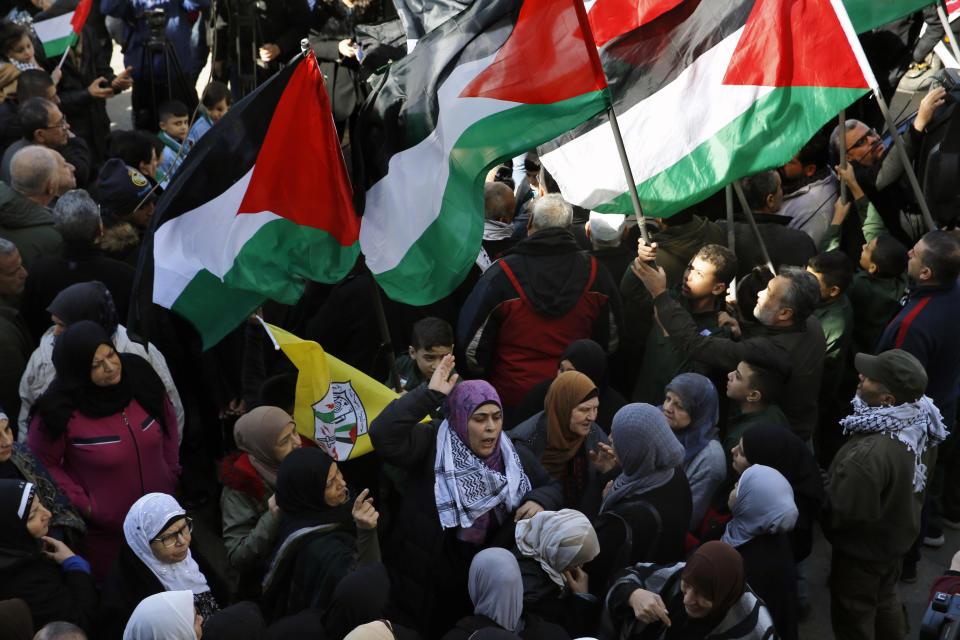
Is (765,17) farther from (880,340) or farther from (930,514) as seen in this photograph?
(930,514)

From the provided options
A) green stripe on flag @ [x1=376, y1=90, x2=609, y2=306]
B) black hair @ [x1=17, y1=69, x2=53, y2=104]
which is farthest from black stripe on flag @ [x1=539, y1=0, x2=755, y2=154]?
black hair @ [x1=17, y1=69, x2=53, y2=104]

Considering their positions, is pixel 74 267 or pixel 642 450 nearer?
pixel 642 450

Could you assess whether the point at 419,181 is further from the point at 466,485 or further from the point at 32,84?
the point at 32,84

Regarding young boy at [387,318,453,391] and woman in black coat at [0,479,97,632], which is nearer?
woman in black coat at [0,479,97,632]

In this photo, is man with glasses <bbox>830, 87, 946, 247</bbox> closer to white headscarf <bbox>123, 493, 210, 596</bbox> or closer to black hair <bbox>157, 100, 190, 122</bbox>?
white headscarf <bbox>123, 493, 210, 596</bbox>

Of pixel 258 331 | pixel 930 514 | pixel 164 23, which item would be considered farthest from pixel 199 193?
pixel 164 23

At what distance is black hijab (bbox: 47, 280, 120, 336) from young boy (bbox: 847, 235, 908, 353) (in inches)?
164

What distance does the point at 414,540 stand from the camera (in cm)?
413

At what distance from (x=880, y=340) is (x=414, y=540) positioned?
3017 mm

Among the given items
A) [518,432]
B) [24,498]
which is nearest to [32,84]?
[24,498]

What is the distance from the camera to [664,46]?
5172 mm

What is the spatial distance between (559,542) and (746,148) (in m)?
2.34

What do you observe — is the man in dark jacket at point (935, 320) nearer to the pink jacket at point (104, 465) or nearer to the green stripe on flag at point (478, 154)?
the green stripe on flag at point (478, 154)

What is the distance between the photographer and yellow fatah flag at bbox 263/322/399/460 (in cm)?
489
